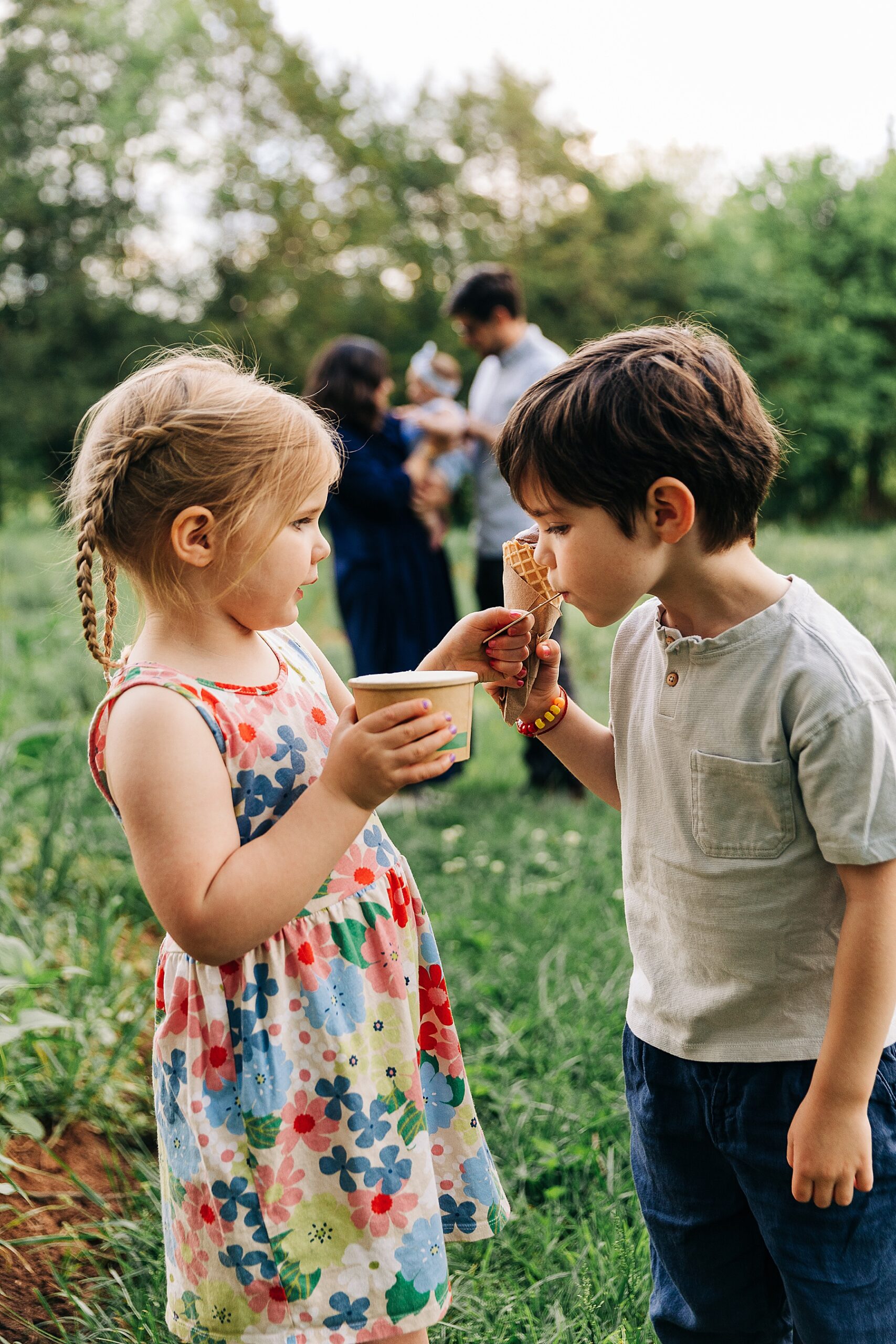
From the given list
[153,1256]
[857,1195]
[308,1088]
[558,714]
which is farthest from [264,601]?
[153,1256]

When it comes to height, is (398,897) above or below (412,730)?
below

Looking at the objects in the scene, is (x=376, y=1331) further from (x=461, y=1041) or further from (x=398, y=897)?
(x=461, y=1041)

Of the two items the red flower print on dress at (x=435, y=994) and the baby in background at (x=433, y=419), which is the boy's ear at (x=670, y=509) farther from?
the baby in background at (x=433, y=419)

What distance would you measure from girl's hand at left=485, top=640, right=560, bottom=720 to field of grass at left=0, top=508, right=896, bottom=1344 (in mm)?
685

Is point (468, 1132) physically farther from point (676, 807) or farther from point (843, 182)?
point (843, 182)

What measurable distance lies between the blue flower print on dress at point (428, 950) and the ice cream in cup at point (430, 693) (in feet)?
1.16

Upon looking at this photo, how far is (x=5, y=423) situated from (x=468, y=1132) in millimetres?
23449

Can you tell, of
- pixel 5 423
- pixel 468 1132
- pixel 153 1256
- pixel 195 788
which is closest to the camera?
pixel 195 788

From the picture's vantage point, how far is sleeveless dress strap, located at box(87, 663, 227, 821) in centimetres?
128

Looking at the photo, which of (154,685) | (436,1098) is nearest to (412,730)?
(154,685)

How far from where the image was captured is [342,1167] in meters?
1.35

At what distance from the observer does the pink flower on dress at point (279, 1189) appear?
129cm

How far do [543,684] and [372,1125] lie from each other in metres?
0.67

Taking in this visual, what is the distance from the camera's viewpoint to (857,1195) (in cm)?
124
